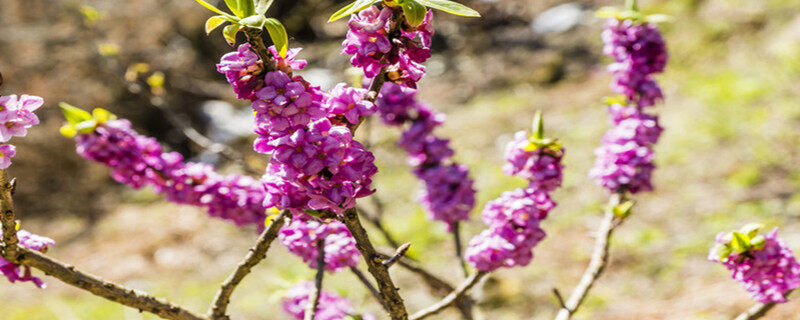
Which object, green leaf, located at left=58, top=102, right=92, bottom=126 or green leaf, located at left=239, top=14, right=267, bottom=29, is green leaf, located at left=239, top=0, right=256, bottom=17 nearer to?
green leaf, located at left=239, top=14, right=267, bottom=29

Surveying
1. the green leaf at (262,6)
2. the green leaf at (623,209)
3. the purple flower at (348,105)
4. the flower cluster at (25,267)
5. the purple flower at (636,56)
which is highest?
the purple flower at (636,56)

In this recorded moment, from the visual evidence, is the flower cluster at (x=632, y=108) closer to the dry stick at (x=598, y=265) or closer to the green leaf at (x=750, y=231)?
the dry stick at (x=598, y=265)

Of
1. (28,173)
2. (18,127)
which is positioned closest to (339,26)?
(28,173)

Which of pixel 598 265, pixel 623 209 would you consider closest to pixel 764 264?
pixel 623 209

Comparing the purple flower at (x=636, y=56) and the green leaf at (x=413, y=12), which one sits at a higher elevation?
the purple flower at (x=636, y=56)

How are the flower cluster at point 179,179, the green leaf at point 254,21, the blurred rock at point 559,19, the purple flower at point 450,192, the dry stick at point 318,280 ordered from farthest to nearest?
the blurred rock at point 559,19
the purple flower at point 450,192
the flower cluster at point 179,179
the dry stick at point 318,280
the green leaf at point 254,21

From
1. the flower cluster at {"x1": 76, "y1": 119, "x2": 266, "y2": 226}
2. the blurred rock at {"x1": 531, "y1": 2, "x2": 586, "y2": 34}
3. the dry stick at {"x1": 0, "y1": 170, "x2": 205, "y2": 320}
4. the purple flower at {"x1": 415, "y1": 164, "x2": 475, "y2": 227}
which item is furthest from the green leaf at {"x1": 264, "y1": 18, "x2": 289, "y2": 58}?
the blurred rock at {"x1": 531, "y1": 2, "x2": 586, "y2": 34}

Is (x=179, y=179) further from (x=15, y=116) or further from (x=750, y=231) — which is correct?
(x=750, y=231)

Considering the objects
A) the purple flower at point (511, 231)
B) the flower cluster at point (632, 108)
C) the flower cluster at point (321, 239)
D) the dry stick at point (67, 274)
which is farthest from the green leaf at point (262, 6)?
the flower cluster at point (632, 108)
